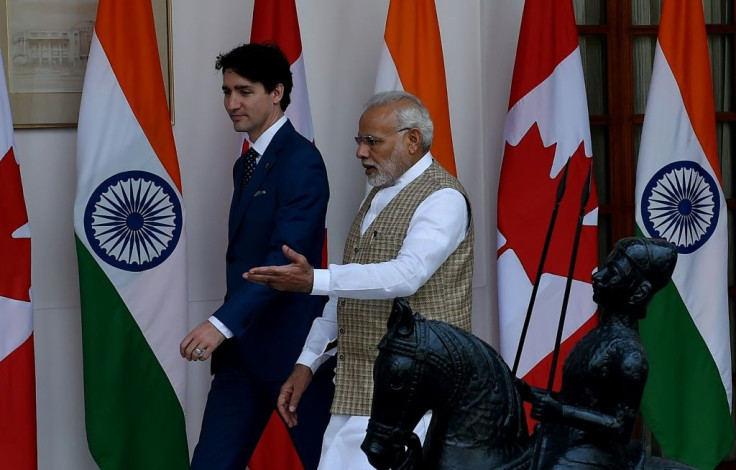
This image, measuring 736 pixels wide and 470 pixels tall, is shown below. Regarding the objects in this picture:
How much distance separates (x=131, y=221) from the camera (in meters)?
4.43

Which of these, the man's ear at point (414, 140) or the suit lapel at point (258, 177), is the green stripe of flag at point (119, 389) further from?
the man's ear at point (414, 140)

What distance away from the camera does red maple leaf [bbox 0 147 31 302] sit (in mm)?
4238

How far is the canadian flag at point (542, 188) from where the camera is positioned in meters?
4.88

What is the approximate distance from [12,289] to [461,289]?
1.83 metres

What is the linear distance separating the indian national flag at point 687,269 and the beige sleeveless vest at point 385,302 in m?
1.91

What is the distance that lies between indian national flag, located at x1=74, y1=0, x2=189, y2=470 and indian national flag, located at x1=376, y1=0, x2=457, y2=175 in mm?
918

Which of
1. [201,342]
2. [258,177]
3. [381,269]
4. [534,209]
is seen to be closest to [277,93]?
[258,177]

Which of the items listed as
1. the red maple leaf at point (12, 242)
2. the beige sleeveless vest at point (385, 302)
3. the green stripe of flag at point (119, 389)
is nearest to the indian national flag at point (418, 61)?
the green stripe of flag at point (119, 389)

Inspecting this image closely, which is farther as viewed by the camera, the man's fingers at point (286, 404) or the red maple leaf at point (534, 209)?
the red maple leaf at point (534, 209)

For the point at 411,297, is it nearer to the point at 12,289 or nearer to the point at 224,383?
the point at 224,383

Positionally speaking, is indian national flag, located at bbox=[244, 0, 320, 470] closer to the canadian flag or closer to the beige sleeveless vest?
the canadian flag

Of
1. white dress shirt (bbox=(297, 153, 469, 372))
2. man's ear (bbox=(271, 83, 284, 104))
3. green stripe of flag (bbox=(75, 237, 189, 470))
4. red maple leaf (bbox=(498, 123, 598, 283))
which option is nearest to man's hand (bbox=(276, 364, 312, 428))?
white dress shirt (bbox=(297, 153, 469, 372))

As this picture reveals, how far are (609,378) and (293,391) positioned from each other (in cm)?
141

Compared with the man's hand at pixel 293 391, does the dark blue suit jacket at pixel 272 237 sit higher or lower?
higher
